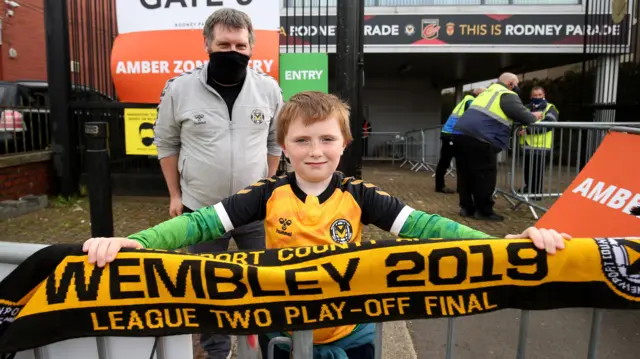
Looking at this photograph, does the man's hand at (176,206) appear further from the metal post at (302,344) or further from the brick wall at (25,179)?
the brick wall at (25,179)

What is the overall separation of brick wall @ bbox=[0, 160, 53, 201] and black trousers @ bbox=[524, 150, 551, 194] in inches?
282

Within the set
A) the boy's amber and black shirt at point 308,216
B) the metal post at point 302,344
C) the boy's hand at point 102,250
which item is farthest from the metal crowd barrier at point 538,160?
→ the boy's hand at point 102,250

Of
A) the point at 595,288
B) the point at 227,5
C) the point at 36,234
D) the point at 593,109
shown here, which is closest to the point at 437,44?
the point at 593,109

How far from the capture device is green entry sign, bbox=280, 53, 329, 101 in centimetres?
591

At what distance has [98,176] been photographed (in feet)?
11.2

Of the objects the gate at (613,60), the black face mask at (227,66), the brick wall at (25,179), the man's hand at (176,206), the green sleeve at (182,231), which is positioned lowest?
the brick wall at (25,179)

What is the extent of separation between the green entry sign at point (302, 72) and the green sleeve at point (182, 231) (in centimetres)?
436

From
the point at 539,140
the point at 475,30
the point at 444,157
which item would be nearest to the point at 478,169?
the point at 539,140

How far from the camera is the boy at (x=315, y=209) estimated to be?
160 cm

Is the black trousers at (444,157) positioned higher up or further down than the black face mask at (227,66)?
further down

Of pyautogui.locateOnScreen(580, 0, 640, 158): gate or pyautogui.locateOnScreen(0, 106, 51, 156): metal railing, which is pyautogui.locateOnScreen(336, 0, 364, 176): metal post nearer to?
pyautogui.locateOnScreen(0, 106, 51, 156): metal railing

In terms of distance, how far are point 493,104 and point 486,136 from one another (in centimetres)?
45

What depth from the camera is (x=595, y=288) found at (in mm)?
1259

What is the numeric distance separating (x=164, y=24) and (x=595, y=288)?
5806mm
